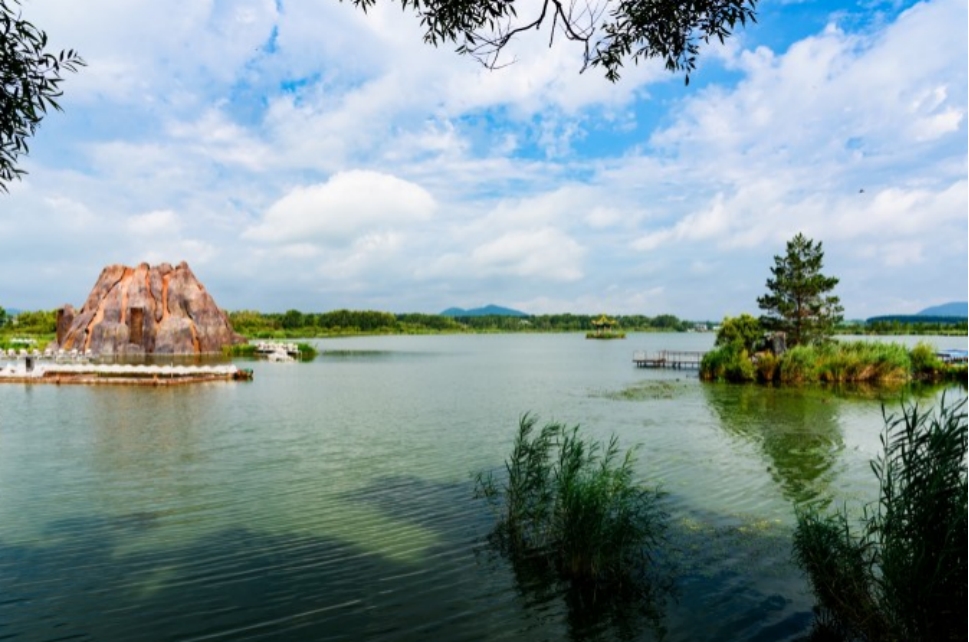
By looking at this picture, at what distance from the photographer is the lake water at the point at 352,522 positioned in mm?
8242

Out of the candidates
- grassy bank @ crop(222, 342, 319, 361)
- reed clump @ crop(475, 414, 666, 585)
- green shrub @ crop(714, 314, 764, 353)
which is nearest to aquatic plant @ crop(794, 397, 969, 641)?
reed clump @ crop(475, 414, 666, 585)

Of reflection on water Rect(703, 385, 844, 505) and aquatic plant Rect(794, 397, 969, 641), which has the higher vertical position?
aquatic plant Rect(794, 397, 969, 641)

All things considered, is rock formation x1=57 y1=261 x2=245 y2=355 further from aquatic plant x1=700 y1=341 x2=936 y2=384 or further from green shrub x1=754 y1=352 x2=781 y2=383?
green shrub x1=754 y1=352 x2=781 y2=383

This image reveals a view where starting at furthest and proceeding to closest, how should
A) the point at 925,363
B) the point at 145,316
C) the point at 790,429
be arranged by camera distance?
1. the point at 145,316
2. the point at 925,363
3. the point at 790,429

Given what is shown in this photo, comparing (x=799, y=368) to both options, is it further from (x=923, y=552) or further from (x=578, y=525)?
(x=923, y=552)

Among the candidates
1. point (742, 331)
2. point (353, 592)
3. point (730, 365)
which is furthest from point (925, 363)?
point (353, 592)

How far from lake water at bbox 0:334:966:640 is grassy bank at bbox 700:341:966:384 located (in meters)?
14.7

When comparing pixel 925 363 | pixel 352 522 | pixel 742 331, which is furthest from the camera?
pixel 742 331

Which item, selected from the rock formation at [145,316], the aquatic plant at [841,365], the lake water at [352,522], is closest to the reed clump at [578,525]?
the lake water at [352,522]

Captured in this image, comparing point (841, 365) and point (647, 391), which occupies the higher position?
point (841, 365)

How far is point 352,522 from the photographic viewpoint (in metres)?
12.5

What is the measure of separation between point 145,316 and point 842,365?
74038 mm

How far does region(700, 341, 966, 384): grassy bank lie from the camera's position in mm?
42531

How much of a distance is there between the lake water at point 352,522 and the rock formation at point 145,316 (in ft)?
149
